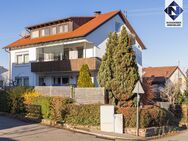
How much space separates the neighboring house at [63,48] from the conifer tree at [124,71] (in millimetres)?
12935

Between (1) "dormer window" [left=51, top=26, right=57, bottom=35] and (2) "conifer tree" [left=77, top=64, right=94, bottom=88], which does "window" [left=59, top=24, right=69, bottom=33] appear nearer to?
(1) "dormer window" [left=51, top=26, right=57, bottom=35]

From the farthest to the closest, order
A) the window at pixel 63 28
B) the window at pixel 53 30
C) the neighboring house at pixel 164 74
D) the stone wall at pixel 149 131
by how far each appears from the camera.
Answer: the neighboring house at pixel 164 74 → the window at pixel 53 30 → the window at pixel 63 28 → the stone wall at pixel 149 131

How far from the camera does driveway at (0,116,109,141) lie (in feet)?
65.6

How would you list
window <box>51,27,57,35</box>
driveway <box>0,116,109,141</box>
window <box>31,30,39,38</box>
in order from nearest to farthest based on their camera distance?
driveway <box>0,116,109,141</box> < window <box>51,27,57,35</box> < window <box>31,30,39,38</box>

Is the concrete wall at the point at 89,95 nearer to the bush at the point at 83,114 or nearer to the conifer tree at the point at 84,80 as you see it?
the bush at the point at 83,114

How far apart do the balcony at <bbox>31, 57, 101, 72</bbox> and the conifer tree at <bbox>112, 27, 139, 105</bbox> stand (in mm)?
12927

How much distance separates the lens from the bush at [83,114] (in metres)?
23.9

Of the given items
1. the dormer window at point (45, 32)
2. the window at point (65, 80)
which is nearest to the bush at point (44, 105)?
the window at point (65, 80)

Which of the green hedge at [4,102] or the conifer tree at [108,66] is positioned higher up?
the conifer tree at [108,66]

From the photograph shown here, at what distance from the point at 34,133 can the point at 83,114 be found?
3.82 meters

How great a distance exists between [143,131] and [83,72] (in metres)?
11.2

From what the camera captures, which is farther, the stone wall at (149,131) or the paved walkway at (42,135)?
the stone wall at (149,131)

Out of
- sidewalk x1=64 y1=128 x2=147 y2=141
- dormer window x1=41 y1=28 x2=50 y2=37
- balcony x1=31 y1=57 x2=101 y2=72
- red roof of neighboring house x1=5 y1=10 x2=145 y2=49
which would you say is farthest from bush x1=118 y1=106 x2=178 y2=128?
dormer window x1=41 y1=28 x2=50 y2=37

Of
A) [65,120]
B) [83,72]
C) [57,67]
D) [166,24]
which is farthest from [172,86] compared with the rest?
[166,24]
